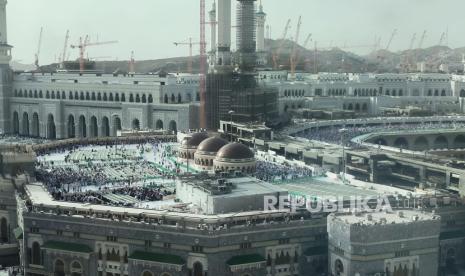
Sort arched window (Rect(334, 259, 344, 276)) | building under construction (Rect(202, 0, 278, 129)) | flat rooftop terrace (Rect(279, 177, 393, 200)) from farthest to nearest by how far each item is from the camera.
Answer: building under construction (Rect(202, 0, 278, 129))
flat rooftop terrace (Rect(279, 177, 393, 200))
arched window (Rect(334, 259, 344, 276))

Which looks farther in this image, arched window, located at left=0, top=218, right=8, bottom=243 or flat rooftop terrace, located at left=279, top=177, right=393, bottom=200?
arched window, located at left=0, top=218, right=8, bottom=243

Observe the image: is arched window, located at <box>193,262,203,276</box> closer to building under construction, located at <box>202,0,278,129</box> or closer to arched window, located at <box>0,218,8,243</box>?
arched window, located at <box>0,218,8,243</box>

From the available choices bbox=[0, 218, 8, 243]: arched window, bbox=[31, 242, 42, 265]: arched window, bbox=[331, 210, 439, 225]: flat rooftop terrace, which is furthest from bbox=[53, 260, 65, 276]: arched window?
bbox=[331, 210, 439, 225]: flat rooftop terrace

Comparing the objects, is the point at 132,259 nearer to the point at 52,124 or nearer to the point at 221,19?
the point at 52,124

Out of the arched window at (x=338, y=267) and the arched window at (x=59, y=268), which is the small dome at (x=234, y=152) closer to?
the arched window at (x=59, y=268)

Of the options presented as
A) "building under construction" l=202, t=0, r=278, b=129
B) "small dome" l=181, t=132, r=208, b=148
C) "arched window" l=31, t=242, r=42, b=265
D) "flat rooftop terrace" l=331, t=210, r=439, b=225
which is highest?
"building under construction" l=202, t=0, r=278, b=129

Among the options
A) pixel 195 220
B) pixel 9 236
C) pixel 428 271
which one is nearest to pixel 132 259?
pixel 195 220

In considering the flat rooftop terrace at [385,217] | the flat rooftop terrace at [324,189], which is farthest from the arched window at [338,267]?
the flat rooftop terrace at [324,189]

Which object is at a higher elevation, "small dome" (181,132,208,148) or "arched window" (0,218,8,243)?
"small dome" (181,132,208,148)
